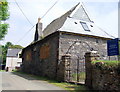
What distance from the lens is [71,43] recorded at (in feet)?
46.3

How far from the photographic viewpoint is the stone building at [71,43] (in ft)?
44.4

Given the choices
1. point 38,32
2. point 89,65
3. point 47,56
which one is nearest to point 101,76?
point 89,65

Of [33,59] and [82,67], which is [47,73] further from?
[33,59]

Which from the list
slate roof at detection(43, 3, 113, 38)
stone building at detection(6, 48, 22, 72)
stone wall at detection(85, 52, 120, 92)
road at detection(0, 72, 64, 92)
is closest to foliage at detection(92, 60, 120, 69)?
stone wall at detection(85, 52, 120, 92)

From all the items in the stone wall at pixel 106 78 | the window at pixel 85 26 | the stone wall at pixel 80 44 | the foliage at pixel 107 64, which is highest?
the window at pixel 85 26

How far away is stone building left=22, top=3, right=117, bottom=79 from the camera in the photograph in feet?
44.4

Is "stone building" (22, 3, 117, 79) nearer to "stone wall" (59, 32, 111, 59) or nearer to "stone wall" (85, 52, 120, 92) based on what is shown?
"stone wall" (59, 32, 111, 59)

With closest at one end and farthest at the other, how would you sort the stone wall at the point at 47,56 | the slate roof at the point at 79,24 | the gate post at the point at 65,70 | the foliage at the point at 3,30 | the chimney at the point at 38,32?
the gate post at the point at 65,70
the stone wall at the point at 47,56
the foliage at the point at 3,30
the slate roof at the point at 79,24
the chimney at the point at 38,32

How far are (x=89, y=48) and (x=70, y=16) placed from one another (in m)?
4.45

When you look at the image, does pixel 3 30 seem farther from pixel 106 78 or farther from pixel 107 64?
pixel 106 78

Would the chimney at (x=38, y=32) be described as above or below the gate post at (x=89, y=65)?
above

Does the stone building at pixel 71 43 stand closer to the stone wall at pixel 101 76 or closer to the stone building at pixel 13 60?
the stone wall at pixel 101 76

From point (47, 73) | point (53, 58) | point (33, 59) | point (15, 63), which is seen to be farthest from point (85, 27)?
point (15, 63)

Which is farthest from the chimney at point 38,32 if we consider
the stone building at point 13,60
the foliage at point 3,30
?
the stone building at point 13,60
